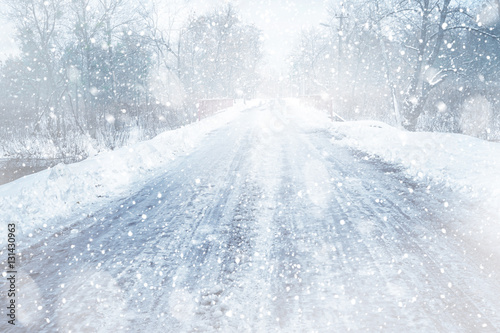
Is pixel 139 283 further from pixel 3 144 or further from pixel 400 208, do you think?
pixel 3 144

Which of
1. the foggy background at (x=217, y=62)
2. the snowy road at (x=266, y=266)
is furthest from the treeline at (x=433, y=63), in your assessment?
the snowy road at (x=266, y=266)

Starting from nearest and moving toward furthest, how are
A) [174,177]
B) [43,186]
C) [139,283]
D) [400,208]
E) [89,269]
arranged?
1. [139,283]
2. [89,269]
3. [400,208]
4. [43,186]
5. [174,177]

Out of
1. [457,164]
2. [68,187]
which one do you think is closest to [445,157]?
[457,164]

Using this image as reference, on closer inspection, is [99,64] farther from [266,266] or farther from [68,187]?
[266,266]

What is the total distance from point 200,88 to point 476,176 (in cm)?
4848

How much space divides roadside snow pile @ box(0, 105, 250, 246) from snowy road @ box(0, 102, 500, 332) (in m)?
0.56

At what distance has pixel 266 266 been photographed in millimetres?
3121

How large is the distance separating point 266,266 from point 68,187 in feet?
14.0

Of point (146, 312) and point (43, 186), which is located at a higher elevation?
point (43, 186)

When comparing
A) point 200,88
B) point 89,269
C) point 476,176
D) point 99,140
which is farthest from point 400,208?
point 200,88

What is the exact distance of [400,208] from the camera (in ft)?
15.0

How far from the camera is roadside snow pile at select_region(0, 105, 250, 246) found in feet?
14.5

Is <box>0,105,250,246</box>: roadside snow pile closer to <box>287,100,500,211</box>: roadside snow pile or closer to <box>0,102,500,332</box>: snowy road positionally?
<box>0,102,500,332</box>: snowy road

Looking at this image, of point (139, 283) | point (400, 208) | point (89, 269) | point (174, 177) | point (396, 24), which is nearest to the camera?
point (139, 283)
